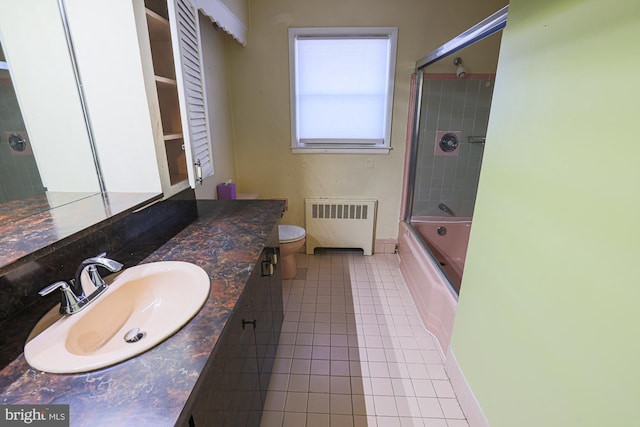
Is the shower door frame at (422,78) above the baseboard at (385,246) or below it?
above

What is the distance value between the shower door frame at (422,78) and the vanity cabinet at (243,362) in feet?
3.58

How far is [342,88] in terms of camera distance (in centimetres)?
266

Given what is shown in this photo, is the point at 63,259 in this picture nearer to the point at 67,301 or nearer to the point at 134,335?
the point at 67,301

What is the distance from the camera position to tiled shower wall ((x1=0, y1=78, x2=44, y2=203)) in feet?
3.13

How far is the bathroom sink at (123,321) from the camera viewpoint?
0.68m

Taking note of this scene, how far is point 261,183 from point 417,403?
219cm

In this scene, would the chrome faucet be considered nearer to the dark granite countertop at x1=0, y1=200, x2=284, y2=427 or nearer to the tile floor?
the dark granite countertop at x1=0, y1=200, x2=284, y2=427

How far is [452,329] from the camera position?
1.65 m

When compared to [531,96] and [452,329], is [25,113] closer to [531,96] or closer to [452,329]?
[531,96]

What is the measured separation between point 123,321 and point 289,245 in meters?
1.51

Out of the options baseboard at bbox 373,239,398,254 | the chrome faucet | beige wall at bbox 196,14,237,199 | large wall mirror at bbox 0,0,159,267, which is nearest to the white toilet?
beige wall at bbox 196,14,237,199

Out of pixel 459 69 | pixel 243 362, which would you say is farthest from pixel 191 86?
pixel 459 69

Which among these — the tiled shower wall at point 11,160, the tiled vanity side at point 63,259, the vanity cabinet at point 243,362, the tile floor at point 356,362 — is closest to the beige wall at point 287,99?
the tile floor at point 356,362

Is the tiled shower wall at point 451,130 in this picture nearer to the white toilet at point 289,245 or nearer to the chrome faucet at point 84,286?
the white toilet at point 289,245
